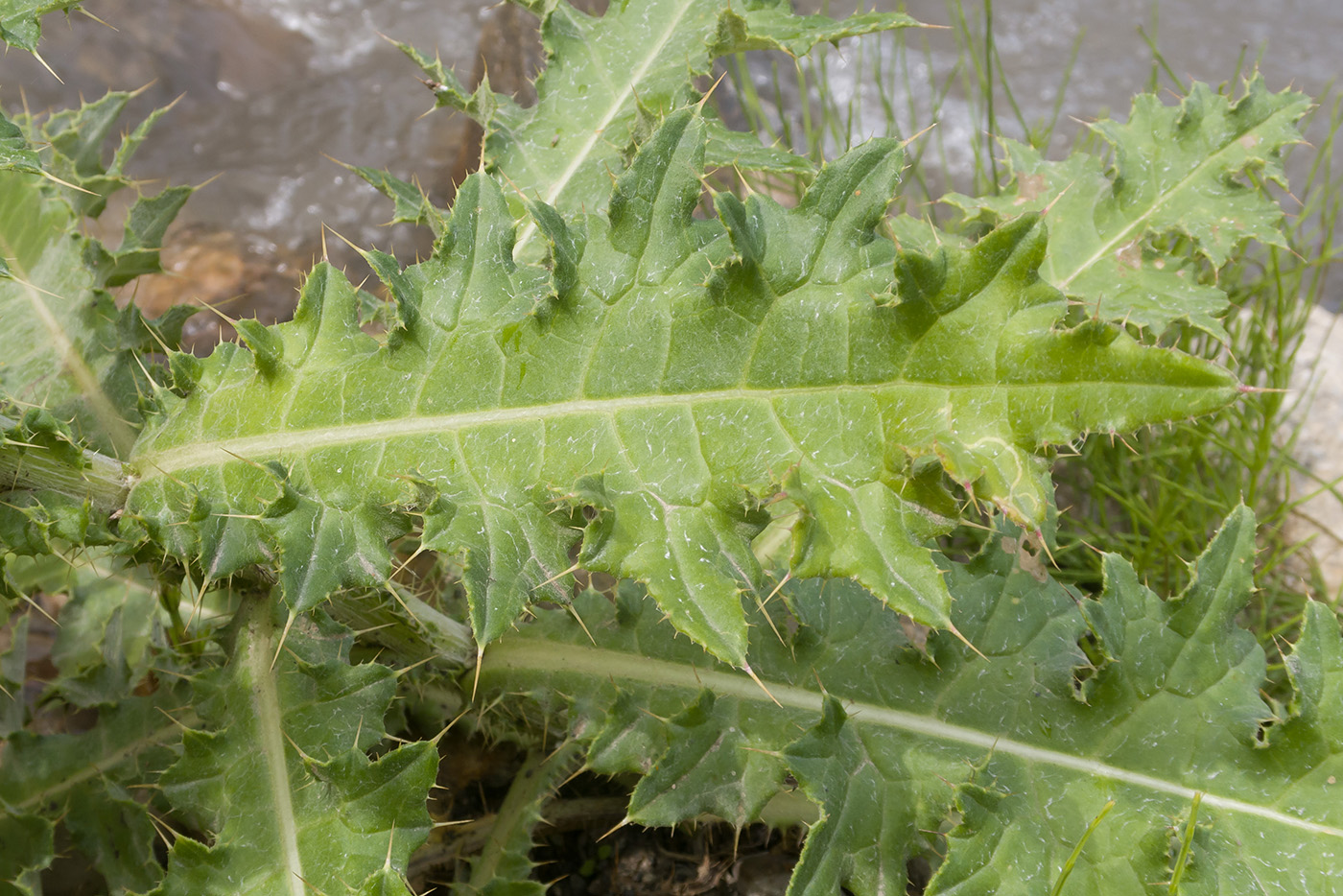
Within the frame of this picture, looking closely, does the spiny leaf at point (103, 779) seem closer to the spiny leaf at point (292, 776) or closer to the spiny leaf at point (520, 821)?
the spiny leaf at point (292, 776)

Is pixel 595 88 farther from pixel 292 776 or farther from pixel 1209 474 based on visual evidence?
pixel 1209 474

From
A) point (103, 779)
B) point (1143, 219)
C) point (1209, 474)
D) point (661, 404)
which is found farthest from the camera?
point (1209, 474)

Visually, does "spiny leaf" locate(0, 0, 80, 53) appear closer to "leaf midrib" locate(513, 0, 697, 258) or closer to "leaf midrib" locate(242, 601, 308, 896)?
"leaf midrib" locate(513, 0, 697, 258)

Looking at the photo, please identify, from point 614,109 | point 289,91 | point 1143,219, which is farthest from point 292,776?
point 289,91

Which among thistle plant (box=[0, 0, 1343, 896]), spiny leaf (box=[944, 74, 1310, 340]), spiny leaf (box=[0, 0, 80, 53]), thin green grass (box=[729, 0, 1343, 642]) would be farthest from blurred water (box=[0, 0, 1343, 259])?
spiny leaf (box=[0, 0, 80, 53])

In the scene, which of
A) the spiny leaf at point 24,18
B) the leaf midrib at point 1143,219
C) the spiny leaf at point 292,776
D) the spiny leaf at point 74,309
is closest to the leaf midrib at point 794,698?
the spiny leaf at point 292,776

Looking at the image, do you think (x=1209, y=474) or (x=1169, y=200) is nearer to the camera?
(x=1169, y=200)

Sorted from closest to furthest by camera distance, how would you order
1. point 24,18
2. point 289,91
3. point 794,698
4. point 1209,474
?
point 24,18, point 794,698, point 1209,474, point 289,91
